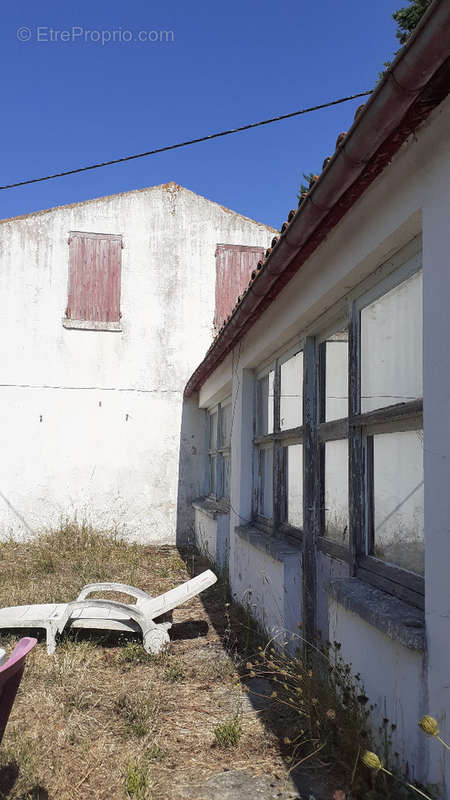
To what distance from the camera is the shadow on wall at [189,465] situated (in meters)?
10.8

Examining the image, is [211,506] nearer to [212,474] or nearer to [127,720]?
[212,474]

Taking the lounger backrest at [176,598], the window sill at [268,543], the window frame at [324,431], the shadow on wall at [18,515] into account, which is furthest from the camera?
the shadow on wall at [18,515]

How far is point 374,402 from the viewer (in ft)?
10.7

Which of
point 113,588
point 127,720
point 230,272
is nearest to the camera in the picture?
point 127,720

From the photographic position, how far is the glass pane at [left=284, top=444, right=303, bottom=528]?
186 inches

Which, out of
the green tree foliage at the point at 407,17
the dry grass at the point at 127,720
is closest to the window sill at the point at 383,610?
the dry grass at the point at 127,720

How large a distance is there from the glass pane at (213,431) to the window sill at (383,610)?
6598 millimetres

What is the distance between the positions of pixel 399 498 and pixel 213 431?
7.19m

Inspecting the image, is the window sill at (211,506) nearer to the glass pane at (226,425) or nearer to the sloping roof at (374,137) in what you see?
the glass pane at (226,425)

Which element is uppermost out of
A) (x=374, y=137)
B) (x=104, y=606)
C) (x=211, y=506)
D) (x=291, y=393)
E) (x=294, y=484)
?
(x=374, y=137)

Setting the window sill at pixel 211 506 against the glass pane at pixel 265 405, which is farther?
the window sill at pixel 211 506

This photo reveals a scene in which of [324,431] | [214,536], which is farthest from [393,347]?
[214,536]

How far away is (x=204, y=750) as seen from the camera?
3.29 meters

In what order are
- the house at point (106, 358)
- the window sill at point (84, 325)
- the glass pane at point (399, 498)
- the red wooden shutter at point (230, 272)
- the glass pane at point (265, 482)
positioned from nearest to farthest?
the glass pane at point (399, 498), the glass pane at point (265, 482), the house at point (106, 358), the window sill at point (84, 325), the red wooden shutter at point (230, 272)
